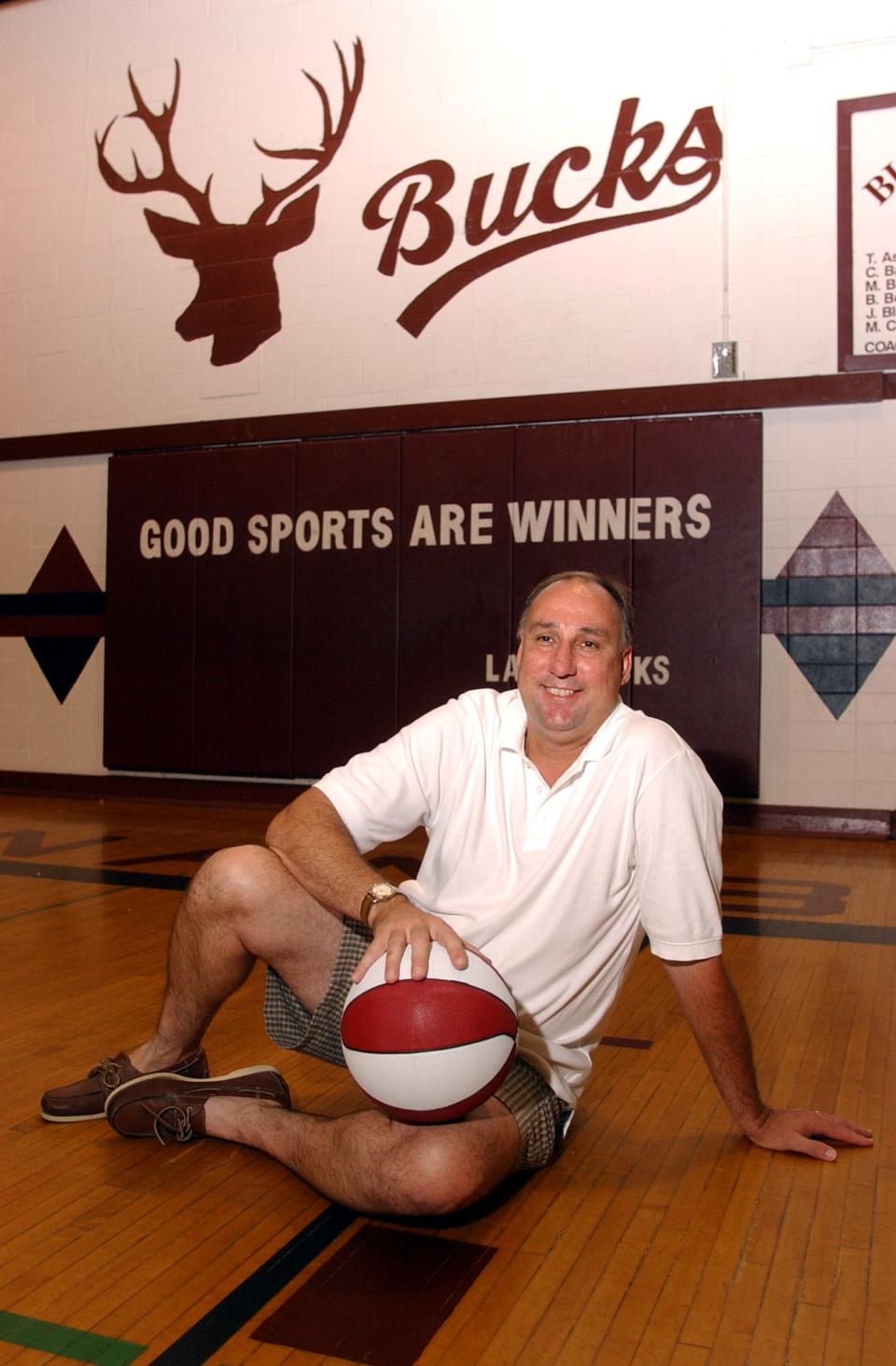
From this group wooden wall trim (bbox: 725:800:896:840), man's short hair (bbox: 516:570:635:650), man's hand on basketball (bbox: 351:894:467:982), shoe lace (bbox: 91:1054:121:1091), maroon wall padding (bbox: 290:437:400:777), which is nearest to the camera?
man's hand on basketball (bbox: 351:894:467:982)

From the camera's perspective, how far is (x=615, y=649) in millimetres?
2027

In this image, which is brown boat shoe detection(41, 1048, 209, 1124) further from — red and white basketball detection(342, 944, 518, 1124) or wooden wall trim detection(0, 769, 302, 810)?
wooden wall trim detection(0, 769, 302, 810)

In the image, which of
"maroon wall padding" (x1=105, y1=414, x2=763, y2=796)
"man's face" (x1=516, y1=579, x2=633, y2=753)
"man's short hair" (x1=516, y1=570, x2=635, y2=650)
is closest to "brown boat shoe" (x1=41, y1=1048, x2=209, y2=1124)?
"man's face" (x1=516, y1=579, x2=633, y2=753)

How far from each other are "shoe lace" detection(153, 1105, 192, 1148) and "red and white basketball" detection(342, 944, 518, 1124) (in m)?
0.51

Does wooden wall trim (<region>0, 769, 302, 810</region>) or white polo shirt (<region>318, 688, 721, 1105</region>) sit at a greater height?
white polo shirt (<region>318, 688, 721, 1105</region>)

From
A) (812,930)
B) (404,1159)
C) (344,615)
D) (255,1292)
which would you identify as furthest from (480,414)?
(255,1292)

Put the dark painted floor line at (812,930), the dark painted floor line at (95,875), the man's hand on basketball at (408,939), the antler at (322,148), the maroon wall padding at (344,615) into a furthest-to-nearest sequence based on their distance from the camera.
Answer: the antler at (322,148)
the maroon wall padding at (344,615)
the dark painted floor line at (95,875)
the dark painted floor line at (812,930)
the man's hand on basketball at (408,939)

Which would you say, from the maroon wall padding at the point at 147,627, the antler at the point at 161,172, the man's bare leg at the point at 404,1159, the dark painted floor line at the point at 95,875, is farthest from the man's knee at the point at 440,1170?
the antler at the point at 161,172

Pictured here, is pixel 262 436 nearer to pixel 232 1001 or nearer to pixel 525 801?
pixel 232 1001

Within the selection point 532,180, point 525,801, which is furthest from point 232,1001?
point 532,180

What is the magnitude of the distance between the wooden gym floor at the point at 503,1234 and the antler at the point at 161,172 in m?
5.88

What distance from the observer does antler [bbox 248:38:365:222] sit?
23.5 feet

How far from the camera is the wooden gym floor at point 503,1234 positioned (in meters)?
1.52

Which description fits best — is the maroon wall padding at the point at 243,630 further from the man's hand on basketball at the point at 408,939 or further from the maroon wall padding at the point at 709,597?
the man's hand on basketball at the point at 408,939
